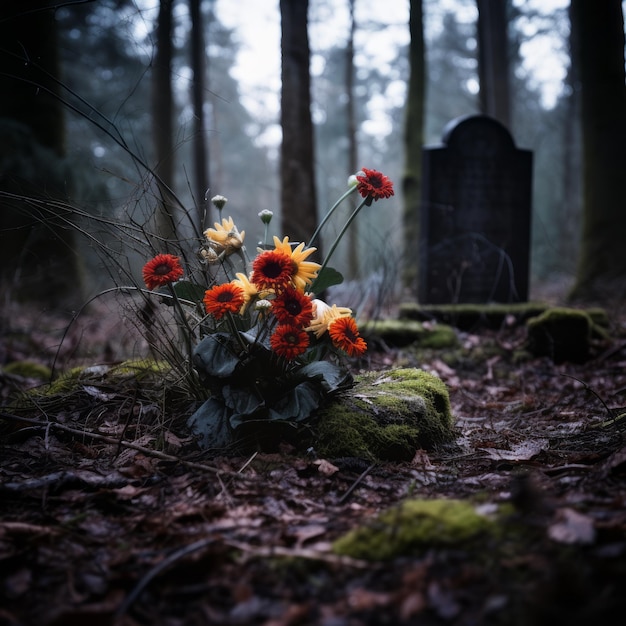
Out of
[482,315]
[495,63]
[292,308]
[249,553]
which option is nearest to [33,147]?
[482,315]

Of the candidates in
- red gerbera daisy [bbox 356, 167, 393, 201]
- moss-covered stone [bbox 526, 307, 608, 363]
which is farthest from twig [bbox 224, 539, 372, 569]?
moss-covered stone [bbox 526, 307, 608, 363]

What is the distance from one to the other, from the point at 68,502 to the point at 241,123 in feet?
97.3

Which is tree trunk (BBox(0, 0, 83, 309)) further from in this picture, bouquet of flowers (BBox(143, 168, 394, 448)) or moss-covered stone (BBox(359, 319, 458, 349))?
bouquet of flowers (BBox(143, 168, 394, 448))

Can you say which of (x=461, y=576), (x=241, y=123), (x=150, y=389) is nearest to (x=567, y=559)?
(x=461, y=576)

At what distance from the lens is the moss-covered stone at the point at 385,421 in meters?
2.52

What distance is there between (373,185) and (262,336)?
963 mm

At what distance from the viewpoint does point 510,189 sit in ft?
24.0

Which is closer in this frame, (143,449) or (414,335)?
(143,449)

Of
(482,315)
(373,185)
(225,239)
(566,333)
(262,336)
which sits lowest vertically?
(566,333)

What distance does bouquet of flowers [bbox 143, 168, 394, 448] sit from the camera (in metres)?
2.33

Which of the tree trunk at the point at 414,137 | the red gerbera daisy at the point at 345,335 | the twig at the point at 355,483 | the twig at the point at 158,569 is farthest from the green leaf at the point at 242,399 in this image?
the tree trunk at the point at 414,137

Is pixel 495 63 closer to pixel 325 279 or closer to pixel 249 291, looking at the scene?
pixel 325 279

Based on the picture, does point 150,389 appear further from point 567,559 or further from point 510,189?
point 510,189

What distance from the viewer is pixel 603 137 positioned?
832cm
